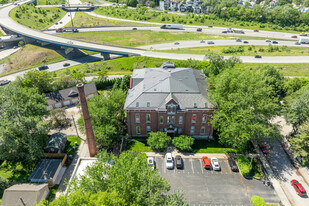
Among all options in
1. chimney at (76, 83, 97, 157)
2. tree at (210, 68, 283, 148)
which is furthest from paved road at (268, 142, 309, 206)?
chimney at (76, 83, 97, 157)

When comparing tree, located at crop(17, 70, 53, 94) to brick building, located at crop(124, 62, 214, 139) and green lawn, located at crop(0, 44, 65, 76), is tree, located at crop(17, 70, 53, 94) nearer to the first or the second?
brick building, located at crop(124, 62, 214, 139)

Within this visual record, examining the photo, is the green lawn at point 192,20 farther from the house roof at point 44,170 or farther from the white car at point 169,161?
the house roof at point 44,170

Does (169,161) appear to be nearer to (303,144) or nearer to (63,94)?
(303,144)

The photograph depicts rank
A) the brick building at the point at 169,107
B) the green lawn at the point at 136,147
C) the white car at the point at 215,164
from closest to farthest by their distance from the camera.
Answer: the white car at the point at 215,164
the brick building at the point at 169,107
the green lawn at the point at 136,147

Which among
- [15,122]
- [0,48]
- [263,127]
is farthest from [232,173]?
[0,48]

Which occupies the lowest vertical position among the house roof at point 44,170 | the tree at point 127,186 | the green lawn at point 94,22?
the house roof at point 44,170

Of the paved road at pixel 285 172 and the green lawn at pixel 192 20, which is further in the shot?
the green lawn at pixel 192 20

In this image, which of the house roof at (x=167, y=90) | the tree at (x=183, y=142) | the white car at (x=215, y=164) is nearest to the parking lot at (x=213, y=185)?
the white car at (x=215, y=164)

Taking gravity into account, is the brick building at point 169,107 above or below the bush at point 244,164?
above
